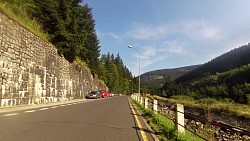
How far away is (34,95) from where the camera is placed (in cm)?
2478

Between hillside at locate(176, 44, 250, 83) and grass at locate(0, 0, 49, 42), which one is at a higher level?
hillside at locate(176, 44, 250, 83)

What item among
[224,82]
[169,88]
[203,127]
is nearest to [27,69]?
[203,127]

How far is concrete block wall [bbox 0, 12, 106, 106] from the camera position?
1988 centimetres

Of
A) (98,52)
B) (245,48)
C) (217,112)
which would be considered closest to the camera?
(217,112)

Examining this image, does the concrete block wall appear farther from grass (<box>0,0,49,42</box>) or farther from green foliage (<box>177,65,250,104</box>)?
green foliage (<box>177,65,250,104</box>)

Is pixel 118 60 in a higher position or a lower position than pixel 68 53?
higher

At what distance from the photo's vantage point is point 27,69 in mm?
23672

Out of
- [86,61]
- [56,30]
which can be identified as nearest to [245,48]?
[86,61]

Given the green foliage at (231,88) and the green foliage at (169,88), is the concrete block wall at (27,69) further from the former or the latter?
the green foliage at (169,88)

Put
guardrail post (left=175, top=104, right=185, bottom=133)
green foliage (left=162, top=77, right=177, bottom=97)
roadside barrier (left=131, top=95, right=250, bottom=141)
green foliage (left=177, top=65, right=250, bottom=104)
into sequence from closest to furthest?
1. roadside barrier (left=131, top=95, right=250, bottom=141)
2. guardrail post (left=175, top=104, right=185, bottom=133)
3. green foliage (left=177, top=65, right=250, bottom=104)
4. green foliage (left=162, top=77, right=177, bottom=97)

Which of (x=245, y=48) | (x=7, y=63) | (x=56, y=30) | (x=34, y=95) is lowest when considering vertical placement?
(x=34, y=95)

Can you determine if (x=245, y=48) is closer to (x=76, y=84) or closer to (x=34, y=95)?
(x=76, y=84)

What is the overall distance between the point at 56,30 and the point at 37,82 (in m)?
10.7

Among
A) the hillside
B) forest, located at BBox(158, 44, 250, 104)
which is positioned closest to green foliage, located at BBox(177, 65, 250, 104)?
forest, located at BBox(158, 44, 250, 104)
